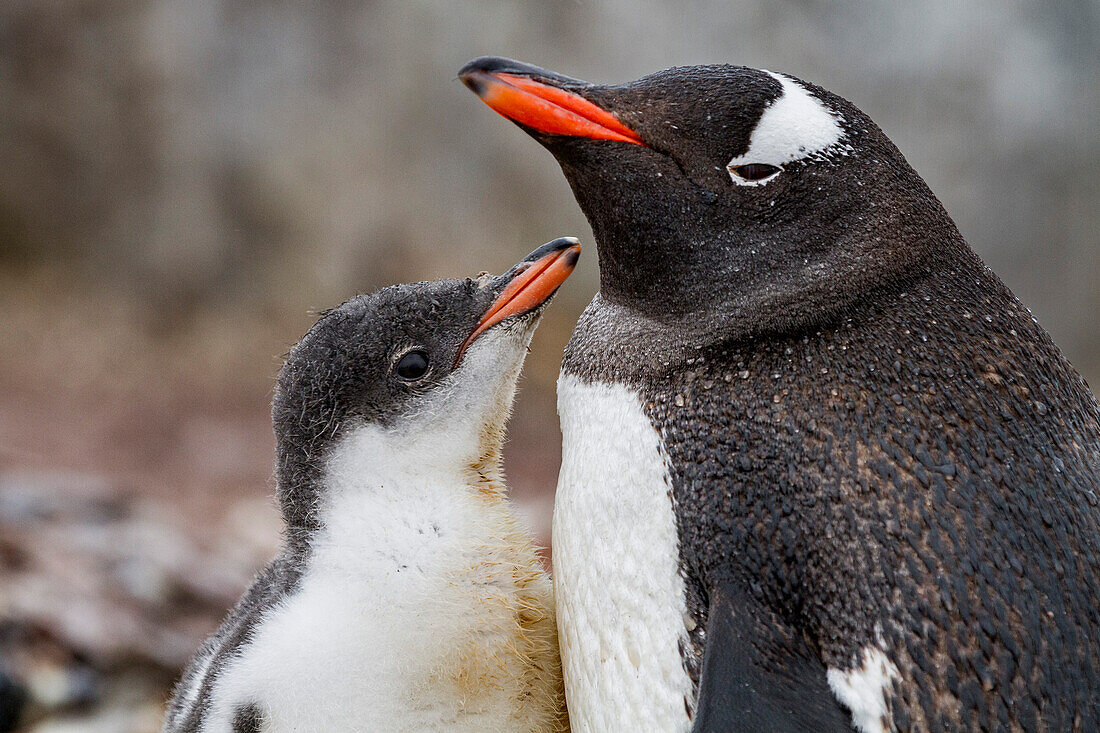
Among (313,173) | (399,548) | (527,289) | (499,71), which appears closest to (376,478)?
(399,548)

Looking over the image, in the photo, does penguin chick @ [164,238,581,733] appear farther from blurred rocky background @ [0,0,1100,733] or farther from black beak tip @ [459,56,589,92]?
blurred rocky background @ [0,0,1100,733]

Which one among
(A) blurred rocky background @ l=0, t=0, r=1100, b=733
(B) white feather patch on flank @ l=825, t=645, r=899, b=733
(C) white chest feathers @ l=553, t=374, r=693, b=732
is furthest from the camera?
(A) blurred rocky background @ l=0, t=0, r=1100, b=733

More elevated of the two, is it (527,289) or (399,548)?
(527,289)

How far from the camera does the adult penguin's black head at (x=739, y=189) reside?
102 cm

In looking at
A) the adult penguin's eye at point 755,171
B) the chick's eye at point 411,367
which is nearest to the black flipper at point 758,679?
the adult penguin's eye at point 755,171

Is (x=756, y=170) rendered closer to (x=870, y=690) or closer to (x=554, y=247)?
(x=554, y=247)

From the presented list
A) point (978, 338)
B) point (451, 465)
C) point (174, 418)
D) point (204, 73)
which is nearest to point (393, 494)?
point (451, 465)

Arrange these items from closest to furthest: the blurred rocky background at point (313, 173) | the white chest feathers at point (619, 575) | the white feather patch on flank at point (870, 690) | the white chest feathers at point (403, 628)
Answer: the white feather patch on flank at point (870, 690) → the white chest feathers at point (619, 575) → the white chest feathers at point (403, 628) → the blurred rocky background at point (313, 173)

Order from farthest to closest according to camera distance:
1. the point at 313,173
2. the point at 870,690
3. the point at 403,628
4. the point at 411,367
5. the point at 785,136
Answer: the point at 313,173, the point at 411,367, the point at 403,628, the point at 785,136, the point at 870,690

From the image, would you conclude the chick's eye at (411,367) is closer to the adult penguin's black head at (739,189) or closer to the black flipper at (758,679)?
the adult penguin's black head at (739,189)

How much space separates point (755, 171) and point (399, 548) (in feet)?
1.84

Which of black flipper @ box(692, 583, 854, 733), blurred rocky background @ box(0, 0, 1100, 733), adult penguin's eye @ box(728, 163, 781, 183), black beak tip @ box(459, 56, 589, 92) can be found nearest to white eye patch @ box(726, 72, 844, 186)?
adult penguin's eye @ box(728, 163, 781, 183)

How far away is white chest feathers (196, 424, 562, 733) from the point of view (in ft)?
3.67

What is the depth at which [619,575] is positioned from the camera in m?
1.03
